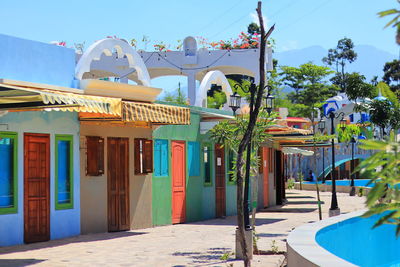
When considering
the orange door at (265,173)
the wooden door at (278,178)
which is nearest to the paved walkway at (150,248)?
the orange door at (265,173)

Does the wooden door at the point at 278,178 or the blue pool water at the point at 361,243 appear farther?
the wooden door at the point at 278,178

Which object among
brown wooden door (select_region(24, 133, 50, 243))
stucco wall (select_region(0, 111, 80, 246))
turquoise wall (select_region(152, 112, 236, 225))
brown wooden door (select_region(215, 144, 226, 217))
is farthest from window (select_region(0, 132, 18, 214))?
brown wooden door (select_region(215, 144, 226, 217))

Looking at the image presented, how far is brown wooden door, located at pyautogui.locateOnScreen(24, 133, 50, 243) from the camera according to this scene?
571 inches

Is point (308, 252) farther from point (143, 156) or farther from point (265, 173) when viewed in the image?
point (265, 173)

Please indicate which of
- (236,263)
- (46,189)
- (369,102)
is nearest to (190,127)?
(369,102)

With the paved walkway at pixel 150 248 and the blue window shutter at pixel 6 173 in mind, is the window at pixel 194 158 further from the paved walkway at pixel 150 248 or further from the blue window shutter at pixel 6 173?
the blue window shutter at pixel 6 173

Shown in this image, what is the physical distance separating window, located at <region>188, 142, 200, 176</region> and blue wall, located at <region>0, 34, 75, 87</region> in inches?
238

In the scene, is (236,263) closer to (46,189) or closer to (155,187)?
(46,189)

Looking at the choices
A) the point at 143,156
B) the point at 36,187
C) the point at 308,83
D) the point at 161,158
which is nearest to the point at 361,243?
the point at 143,156

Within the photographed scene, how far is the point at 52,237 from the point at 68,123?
257cm

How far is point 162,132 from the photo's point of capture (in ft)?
64.2

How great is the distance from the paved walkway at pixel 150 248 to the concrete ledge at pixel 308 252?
2.46 metres

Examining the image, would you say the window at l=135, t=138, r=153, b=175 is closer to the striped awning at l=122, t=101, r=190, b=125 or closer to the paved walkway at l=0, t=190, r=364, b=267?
the striped awning at l=122, t=101, r=190, b=125

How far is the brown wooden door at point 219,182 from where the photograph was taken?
22.8 m
